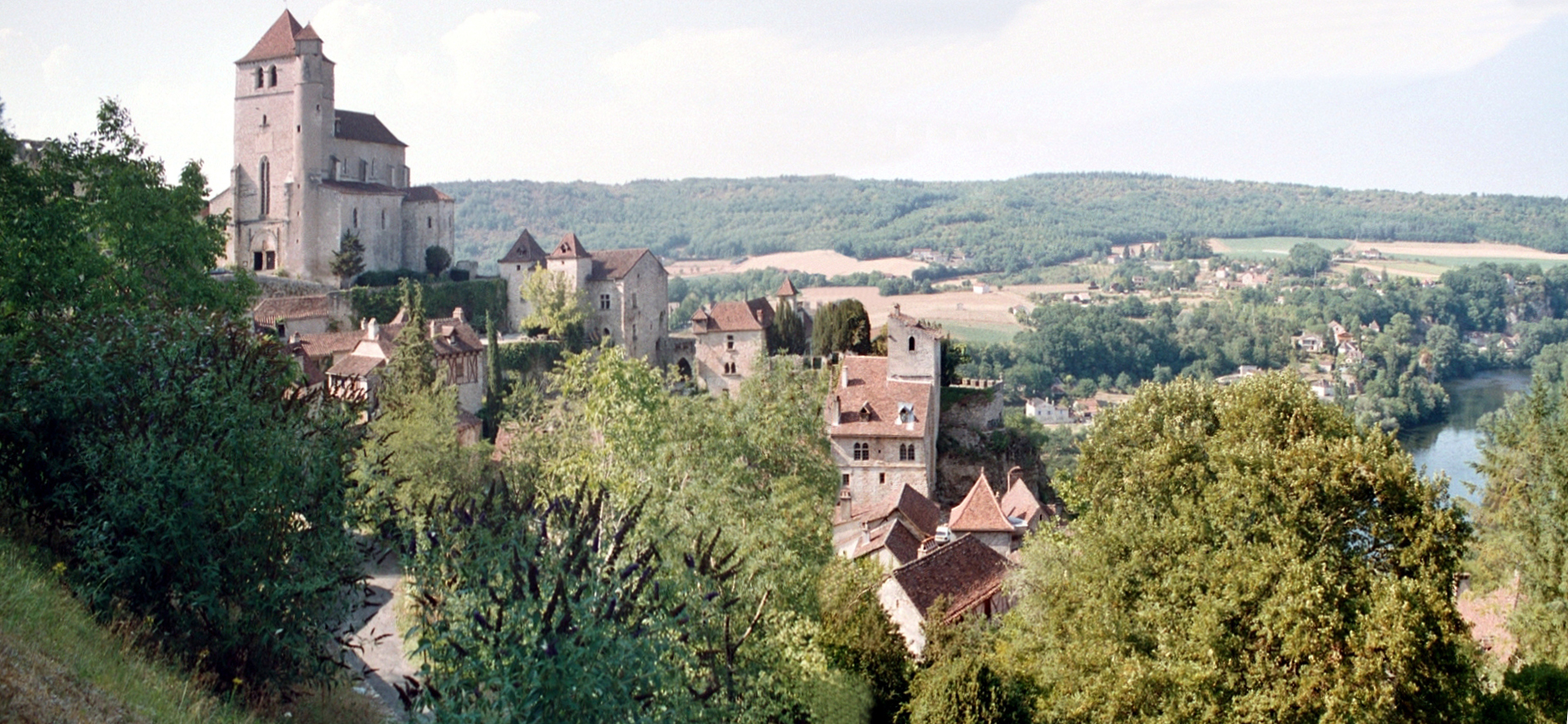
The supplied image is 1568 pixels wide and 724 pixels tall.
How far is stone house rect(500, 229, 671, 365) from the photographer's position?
190ft

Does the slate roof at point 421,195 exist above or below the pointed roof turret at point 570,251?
above

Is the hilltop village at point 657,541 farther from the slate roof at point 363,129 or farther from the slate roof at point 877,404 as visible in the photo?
the slate roof at point 363,129

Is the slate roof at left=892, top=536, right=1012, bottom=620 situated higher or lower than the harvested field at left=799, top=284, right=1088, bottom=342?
lower

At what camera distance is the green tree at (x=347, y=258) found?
5500cm

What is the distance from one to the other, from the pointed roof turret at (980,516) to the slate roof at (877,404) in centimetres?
580

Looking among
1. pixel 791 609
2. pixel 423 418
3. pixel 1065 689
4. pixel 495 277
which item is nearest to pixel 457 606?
pixel 791 609

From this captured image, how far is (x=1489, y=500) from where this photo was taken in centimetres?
3912

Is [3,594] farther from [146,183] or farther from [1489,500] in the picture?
[1489,500]

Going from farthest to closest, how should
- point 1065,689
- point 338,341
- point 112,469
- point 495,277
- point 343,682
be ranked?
point 495,277 < point 338,341 < point 1065,689 < point 343,682 < point 112,469

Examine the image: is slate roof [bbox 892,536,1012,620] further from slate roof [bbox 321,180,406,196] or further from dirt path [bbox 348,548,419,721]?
slate roof [bbox 321,180,406,196]

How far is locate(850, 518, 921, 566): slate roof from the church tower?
31.0m

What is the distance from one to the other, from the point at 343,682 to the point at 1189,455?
13.6 meters

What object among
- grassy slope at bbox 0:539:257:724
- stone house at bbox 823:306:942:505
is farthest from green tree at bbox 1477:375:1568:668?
grassy slope at bbox 0:539:257:724

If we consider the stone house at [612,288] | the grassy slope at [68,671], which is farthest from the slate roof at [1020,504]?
the grassy slope at [68,671]
